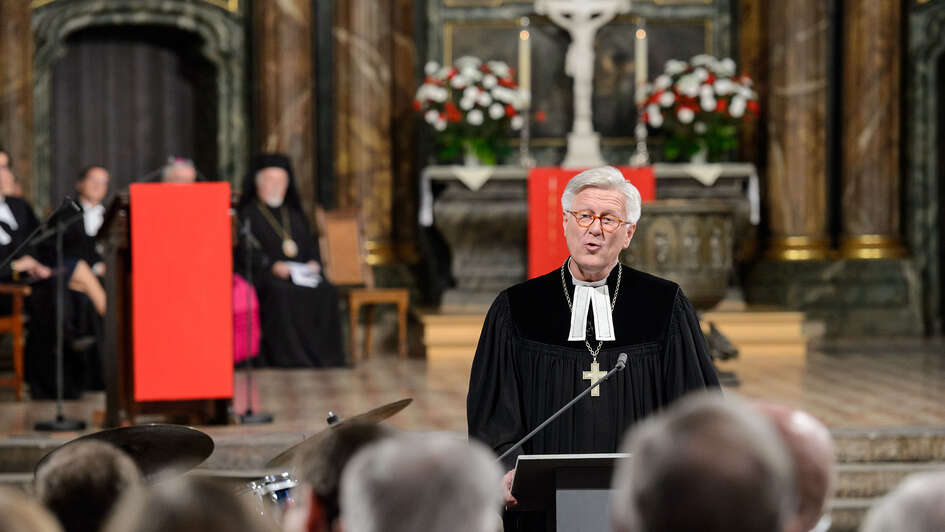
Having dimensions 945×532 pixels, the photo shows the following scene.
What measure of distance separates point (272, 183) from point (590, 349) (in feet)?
21.7

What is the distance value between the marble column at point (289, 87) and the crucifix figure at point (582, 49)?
228 centimetres

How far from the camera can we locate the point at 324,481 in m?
1.90

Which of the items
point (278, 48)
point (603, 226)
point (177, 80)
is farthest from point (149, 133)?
point (603, 226)

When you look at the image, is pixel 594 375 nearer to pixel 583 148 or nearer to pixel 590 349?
pixel 590 349

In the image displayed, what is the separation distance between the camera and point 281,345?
972 cm

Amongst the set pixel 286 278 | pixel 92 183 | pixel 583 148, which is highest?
pixel 583 148

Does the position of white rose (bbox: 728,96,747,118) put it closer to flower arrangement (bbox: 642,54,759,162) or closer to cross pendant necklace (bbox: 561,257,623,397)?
flower arrangement (bbox: 642,54,759,162)

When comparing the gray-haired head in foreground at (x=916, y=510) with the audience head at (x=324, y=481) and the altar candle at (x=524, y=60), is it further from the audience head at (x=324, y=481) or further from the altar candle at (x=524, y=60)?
the altar candle at (x=524, y=60)

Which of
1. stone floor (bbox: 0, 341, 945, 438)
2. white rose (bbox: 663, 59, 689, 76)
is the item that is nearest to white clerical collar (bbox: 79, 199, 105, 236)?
stone floor (bbox: 0, 341, 945, 438)

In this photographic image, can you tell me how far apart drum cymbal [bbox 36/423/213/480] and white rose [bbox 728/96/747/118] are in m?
8.64

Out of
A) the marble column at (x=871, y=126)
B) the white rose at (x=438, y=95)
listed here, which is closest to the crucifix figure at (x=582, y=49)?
the white rose at (x=438, y=95)

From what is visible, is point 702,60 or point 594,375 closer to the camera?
point 594,375

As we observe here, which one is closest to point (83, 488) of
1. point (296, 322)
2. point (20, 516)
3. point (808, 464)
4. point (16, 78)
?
point (20, 516)

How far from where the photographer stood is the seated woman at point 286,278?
383 inches
